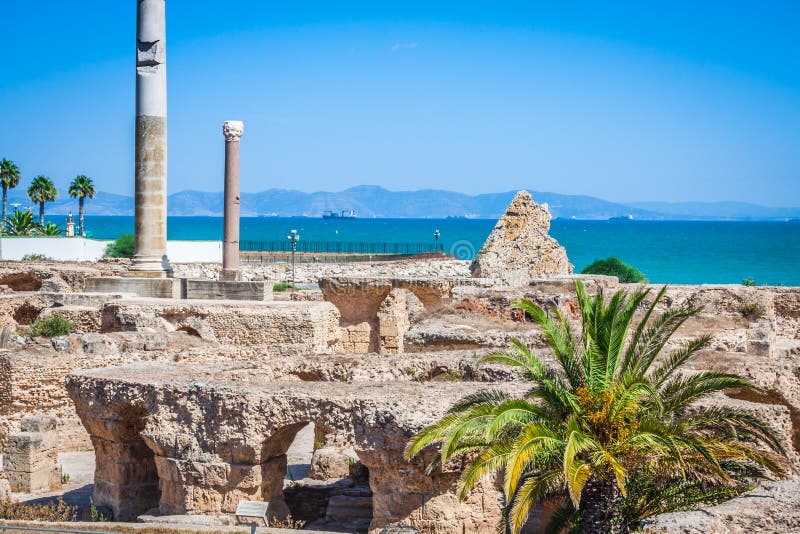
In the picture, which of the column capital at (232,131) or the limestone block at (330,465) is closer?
the limestone block at (330,465)

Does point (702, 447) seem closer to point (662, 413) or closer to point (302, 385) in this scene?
point (662, 413)

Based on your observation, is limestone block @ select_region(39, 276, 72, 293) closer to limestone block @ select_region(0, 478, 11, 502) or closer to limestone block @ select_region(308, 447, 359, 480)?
limestone block @ select_region(0, 478, 11, 502)

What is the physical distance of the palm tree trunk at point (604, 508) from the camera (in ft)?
31.6

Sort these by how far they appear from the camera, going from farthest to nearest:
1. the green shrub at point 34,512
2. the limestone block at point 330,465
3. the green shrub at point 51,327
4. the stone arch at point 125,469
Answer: the green shrub at point 51,327 < the limestone block at point 330,465 < the stone arch at point 125,469 < the green shrub at point 34,512

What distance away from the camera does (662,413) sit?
1002cm

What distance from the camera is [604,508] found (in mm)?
9648

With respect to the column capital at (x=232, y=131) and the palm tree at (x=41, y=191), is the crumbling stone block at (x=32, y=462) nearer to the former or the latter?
the column capital at (x=232, y=131)

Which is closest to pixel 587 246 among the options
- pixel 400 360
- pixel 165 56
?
pixel 165 56

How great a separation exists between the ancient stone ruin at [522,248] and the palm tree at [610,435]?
17.7m

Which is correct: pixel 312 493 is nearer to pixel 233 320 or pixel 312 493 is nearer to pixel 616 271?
pixel 233 320

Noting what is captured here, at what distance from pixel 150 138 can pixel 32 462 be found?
12.0m

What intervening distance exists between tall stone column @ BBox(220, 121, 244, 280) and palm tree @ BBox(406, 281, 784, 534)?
18.4 metres

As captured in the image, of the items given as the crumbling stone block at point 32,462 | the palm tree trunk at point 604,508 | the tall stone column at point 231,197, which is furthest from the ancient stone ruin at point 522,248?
the palm tree trunk at point 604,508

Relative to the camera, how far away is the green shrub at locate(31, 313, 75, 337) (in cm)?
2242
